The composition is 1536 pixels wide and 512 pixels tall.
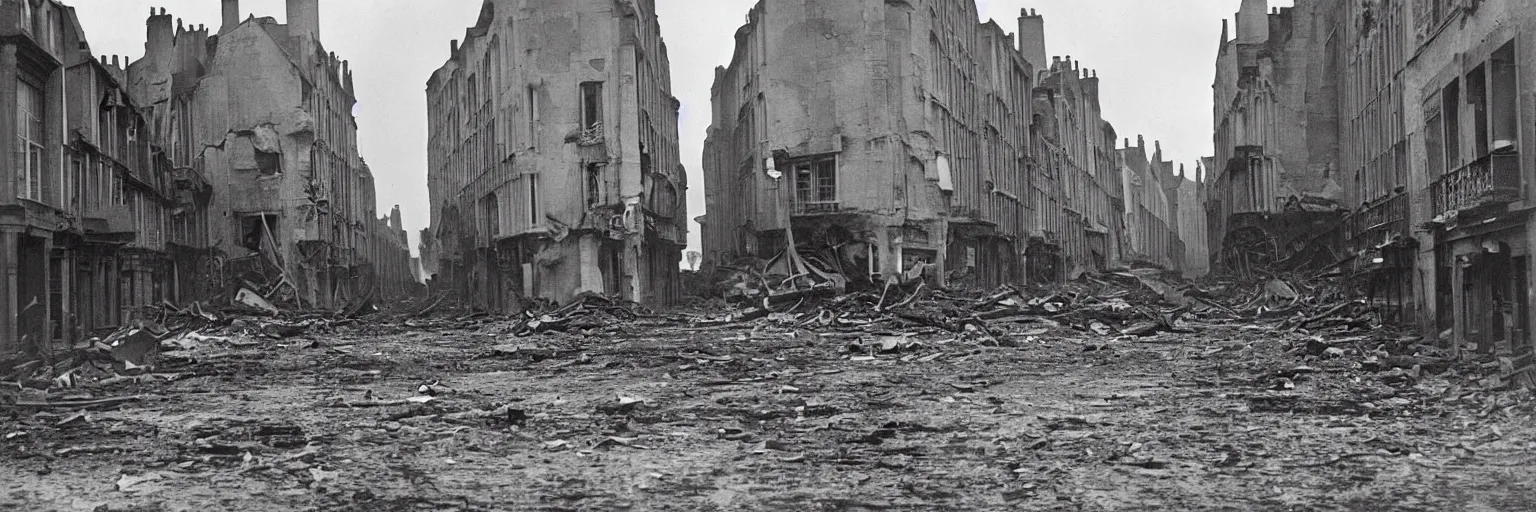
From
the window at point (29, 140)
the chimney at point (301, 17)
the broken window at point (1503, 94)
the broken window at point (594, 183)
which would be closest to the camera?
the broken window at point (1503, 94)

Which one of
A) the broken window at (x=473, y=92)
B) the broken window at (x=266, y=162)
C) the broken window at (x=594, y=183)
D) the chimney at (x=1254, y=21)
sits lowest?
the broken window at (x=594, y=183)

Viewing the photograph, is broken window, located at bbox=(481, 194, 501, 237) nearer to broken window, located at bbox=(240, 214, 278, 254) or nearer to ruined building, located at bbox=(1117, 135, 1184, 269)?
broken window, located at bbox=(240, 214, 278, 254)

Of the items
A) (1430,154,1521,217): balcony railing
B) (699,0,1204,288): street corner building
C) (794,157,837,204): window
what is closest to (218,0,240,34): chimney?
(699,0,1204,288): street corner building

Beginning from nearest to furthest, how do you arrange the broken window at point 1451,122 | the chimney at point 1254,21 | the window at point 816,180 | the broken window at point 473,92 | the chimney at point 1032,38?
the broken window at point 1451,122, the window at point 816,180, the broken window at point 473,92, the chimney at point 1254,21, the chimney at point 1032,38

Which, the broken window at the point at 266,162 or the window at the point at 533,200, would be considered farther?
the broken window at the point at 266,162

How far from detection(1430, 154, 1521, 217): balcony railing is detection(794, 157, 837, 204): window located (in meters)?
25.0

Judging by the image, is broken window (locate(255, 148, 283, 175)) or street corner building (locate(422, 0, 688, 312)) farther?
broken window (locate(255, 148, 283, 175))

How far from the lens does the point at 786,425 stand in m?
11.3

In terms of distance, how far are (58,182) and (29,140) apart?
1.30m

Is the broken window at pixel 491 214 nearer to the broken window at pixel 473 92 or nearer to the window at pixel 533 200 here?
the window at pixel 533 200

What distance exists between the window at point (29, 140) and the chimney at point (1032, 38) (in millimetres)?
58404

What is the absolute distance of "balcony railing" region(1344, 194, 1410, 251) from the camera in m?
21.4

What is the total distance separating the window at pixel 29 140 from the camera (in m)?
20.0

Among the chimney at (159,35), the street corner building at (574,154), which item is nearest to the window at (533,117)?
the street corner building at (574,154)
